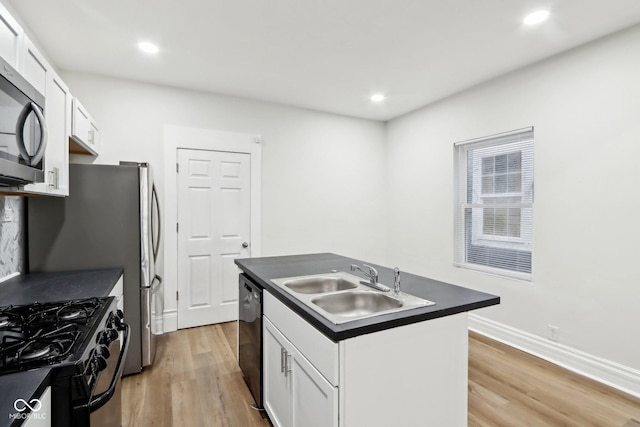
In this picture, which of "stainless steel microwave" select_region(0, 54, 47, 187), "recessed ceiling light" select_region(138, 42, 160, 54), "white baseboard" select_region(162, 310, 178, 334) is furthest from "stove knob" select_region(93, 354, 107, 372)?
"white baseboard" select_region(162, 310, 178, 334)

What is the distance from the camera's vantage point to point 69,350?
1.09m

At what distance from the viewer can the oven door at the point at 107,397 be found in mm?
1094

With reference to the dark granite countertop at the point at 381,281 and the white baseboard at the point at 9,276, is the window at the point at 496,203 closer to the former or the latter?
the dark granite countertop at the point at 381,281

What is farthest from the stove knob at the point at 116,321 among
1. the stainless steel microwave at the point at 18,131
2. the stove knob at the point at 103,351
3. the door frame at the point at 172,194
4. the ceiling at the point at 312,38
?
the door frame at the point at 172,194

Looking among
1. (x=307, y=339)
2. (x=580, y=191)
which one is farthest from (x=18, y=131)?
(x=580, y=191)

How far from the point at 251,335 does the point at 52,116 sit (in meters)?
1.83

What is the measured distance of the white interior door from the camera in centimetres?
364

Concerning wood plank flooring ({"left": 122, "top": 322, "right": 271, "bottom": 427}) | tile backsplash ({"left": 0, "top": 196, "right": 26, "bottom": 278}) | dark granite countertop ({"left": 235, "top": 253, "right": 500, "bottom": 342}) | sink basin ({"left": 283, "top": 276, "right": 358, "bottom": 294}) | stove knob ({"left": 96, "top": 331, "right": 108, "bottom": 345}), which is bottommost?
wood plank flooring ({"left": 122, "top": 322, "right": 271, "bottom": 427})

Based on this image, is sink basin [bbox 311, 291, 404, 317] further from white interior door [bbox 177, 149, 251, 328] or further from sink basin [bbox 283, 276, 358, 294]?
white interior door [bbox 177, 149, 251, 328]

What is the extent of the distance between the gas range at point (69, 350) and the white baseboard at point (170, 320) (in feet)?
6.82

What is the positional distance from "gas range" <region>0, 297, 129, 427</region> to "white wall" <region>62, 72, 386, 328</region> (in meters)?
2.16

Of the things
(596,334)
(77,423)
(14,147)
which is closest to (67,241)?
(14,147)

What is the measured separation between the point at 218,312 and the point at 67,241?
6.02 feet

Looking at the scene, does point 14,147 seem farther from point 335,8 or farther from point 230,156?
point 230,156
